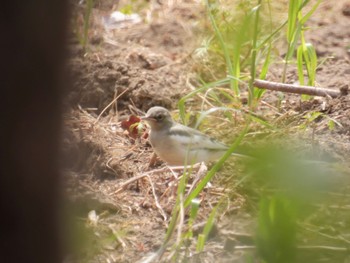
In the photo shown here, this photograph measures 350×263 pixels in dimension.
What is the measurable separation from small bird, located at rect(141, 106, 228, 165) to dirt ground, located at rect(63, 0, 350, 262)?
121mm

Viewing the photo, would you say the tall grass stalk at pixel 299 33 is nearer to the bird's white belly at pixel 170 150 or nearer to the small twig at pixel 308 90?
the small twig at pixel 308 90

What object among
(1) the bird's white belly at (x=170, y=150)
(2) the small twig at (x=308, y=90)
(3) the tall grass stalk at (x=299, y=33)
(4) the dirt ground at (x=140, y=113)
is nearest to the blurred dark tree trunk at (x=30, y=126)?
(4) the dirt ground at (x=140, y=113)

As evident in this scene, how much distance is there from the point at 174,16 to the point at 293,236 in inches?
242

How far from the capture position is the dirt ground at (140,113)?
4207mm

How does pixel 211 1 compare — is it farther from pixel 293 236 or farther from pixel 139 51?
pixel 293 236

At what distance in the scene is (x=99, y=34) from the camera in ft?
21.9

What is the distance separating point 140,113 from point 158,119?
2.64ft

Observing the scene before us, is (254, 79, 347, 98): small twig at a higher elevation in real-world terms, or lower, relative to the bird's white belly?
higher

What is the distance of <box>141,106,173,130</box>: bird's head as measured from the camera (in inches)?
207

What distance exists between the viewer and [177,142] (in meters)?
5.02

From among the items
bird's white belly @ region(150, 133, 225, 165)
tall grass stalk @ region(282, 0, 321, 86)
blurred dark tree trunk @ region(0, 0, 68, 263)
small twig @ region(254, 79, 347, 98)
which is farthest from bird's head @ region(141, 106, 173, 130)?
blurred dark tree trunk @ region(0, 0, 68, 263)

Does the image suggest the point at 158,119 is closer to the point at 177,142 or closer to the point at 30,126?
the point at 177,142

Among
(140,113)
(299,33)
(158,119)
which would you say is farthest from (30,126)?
(140,113)

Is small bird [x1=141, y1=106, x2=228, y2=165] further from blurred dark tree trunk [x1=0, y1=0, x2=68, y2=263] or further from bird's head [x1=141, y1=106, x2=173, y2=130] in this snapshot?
blurred dark tree trunk [x1=0, y1=0, x2=68, y2=263]
